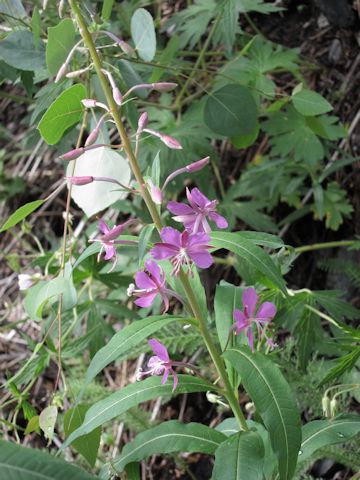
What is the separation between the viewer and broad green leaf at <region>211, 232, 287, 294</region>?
1.15 meters

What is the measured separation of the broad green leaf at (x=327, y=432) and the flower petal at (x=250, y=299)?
0.84 feet

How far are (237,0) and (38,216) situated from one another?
144cm

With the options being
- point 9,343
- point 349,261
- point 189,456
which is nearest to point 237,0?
point 349,261

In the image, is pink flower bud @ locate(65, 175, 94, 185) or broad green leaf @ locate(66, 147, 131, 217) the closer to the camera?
pink flower bud @ locate(65, 175, 94, 185)

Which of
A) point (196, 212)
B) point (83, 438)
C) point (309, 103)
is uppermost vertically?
point (196, 212)

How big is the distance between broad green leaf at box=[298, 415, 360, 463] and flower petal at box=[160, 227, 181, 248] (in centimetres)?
45

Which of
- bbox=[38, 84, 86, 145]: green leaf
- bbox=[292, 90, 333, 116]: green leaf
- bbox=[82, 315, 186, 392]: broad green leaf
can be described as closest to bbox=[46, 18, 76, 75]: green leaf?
bbox=[38, 84, 86, 145]: green leaf

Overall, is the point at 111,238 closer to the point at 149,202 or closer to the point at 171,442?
the point at 149,202

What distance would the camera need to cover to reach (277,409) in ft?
3.72

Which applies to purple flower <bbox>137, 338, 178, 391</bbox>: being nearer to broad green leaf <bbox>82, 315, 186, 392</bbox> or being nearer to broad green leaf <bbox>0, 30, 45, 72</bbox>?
broad green leaf <bbox>82, 315, 186, 392</bbox>

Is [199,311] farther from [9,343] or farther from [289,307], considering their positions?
[9,343]

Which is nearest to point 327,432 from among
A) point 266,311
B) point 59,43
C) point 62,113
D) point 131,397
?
point 266,311

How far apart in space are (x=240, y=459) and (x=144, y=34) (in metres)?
0.88

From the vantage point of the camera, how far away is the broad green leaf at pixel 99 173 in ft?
4.45
